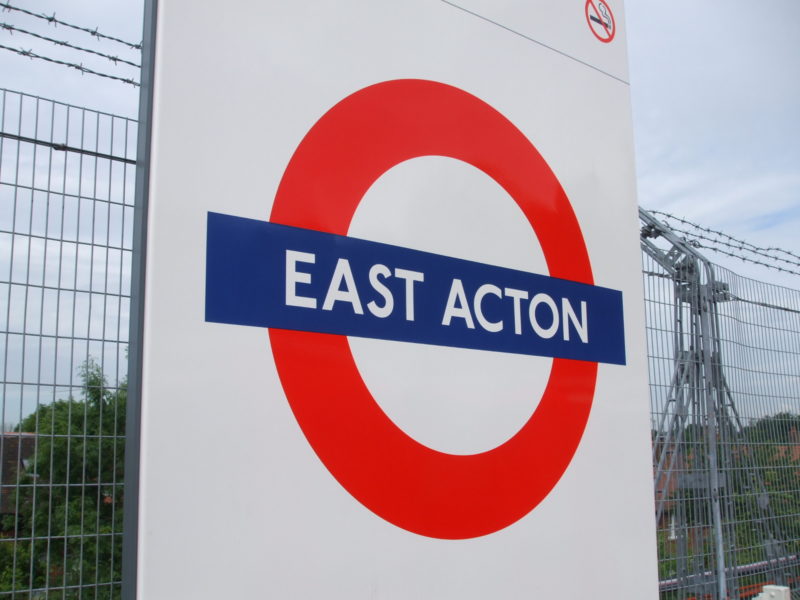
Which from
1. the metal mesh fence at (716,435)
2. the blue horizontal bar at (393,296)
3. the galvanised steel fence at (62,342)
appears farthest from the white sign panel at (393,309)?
the metal mesh fence at (716,435)

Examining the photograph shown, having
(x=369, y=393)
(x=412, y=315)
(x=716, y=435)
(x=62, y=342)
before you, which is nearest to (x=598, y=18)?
(x=412, y=315)

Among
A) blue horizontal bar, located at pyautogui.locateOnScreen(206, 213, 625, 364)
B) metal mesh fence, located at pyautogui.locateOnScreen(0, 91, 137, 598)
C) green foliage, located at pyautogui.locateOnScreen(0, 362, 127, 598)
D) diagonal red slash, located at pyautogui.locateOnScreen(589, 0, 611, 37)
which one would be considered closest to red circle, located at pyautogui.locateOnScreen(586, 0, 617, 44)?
diagonal red slash, located at pyautogui.locateOnScreen(589, 0, 611, 37)

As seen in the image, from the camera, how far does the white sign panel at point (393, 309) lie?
41.5 inches

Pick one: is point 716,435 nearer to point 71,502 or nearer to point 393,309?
point 71,502

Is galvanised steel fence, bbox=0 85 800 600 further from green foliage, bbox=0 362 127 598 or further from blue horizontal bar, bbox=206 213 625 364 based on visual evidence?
blue horizontal bar, bbox=206 213 625 364

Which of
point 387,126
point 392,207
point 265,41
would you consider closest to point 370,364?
point 392,207

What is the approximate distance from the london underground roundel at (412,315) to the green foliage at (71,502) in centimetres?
125

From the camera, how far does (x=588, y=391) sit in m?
1.61

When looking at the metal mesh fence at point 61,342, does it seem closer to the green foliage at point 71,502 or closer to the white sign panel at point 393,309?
the green foliage at point 71,502

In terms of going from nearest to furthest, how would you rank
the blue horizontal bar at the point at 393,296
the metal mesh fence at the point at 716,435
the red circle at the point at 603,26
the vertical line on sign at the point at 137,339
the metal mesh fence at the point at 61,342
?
1. the vertical line on sign at the point at 137,339
2. the blue horizontal bar at the point at 393,296
3. the red circle at the point at 603,26
4. the metal mesh fence at the point at 61,342
5. the metal mesh fence at the point at 716,435

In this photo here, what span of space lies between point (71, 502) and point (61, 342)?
0.49 m

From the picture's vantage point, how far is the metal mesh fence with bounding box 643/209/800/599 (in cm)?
367

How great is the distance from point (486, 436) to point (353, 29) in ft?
2.48

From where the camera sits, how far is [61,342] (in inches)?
90.7
